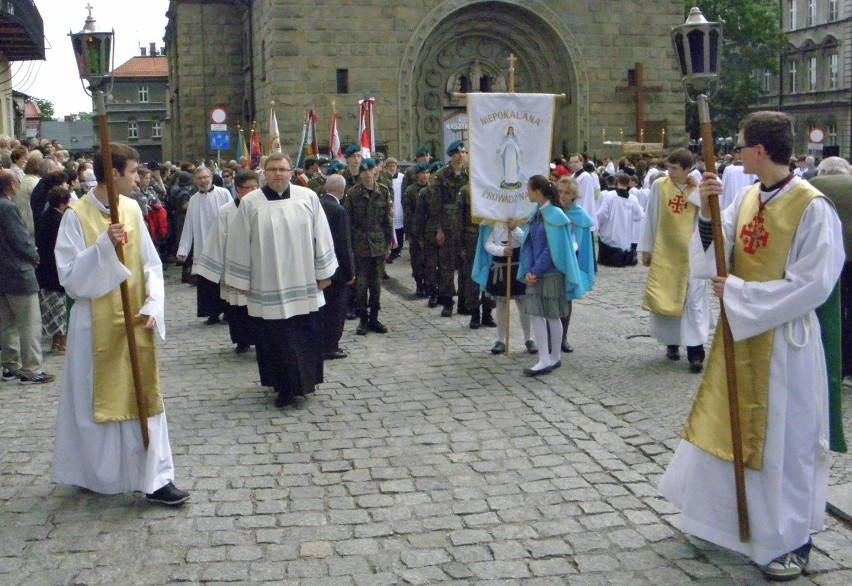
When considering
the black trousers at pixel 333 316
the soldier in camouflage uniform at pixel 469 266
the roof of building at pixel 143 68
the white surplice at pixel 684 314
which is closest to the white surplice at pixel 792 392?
the white surplice at pixel 684 314

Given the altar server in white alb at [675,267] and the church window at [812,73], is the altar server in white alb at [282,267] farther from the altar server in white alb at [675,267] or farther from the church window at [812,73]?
the church window at [812,73]

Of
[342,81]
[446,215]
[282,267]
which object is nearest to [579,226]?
[282,267]

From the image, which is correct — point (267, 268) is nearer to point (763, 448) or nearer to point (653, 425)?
point (653, 425)

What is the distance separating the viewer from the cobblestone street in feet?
17.0

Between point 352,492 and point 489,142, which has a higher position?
point 489,142

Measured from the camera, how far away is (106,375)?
604cm

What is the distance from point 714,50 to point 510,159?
17.1ft

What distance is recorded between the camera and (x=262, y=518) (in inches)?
231

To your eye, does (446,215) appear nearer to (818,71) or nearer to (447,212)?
(447,212)

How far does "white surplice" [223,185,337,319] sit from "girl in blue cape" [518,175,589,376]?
6.08ft

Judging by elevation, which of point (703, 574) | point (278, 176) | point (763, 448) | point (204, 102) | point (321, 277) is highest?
point (204, 102)

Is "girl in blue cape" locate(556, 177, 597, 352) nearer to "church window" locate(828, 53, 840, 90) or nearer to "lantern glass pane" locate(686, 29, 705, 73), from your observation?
"lantern glass pane" locate(686, 29, 705, 73)

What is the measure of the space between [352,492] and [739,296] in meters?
2.52

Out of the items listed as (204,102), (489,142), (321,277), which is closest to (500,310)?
(489,142)
